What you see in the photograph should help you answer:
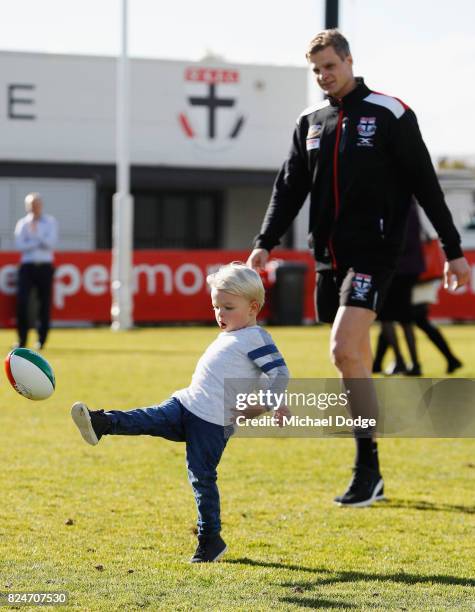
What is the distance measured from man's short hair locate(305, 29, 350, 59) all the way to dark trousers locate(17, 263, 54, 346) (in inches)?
410

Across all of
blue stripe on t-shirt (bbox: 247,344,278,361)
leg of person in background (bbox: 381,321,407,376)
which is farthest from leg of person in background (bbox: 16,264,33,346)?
blue stripe on t-shirt (bbox: 247,344,278,361)

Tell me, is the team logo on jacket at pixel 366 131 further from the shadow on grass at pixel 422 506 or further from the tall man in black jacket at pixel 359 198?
the shadow on grass at pixel 422 506

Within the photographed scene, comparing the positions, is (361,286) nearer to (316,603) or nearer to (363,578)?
(363,578)

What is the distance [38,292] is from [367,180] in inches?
415

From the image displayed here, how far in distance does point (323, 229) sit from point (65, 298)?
15.9 metres

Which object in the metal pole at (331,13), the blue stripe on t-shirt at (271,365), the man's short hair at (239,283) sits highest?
the metal pole at (331,13)

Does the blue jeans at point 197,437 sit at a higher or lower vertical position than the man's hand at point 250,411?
lower

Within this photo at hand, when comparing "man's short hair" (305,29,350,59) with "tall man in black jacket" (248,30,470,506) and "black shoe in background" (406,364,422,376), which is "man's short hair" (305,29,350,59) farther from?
"black shoe in background" (406,364,422,376)

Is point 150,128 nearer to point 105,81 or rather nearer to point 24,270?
point 105,81

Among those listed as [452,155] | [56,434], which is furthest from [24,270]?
[452,155]

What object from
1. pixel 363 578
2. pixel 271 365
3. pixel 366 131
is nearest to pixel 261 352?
pixel 271 365

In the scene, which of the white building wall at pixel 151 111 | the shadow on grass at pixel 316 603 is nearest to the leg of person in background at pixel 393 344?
the shadow on grass at pixel 316 603

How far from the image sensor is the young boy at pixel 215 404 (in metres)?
5.05

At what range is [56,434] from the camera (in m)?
8.89
